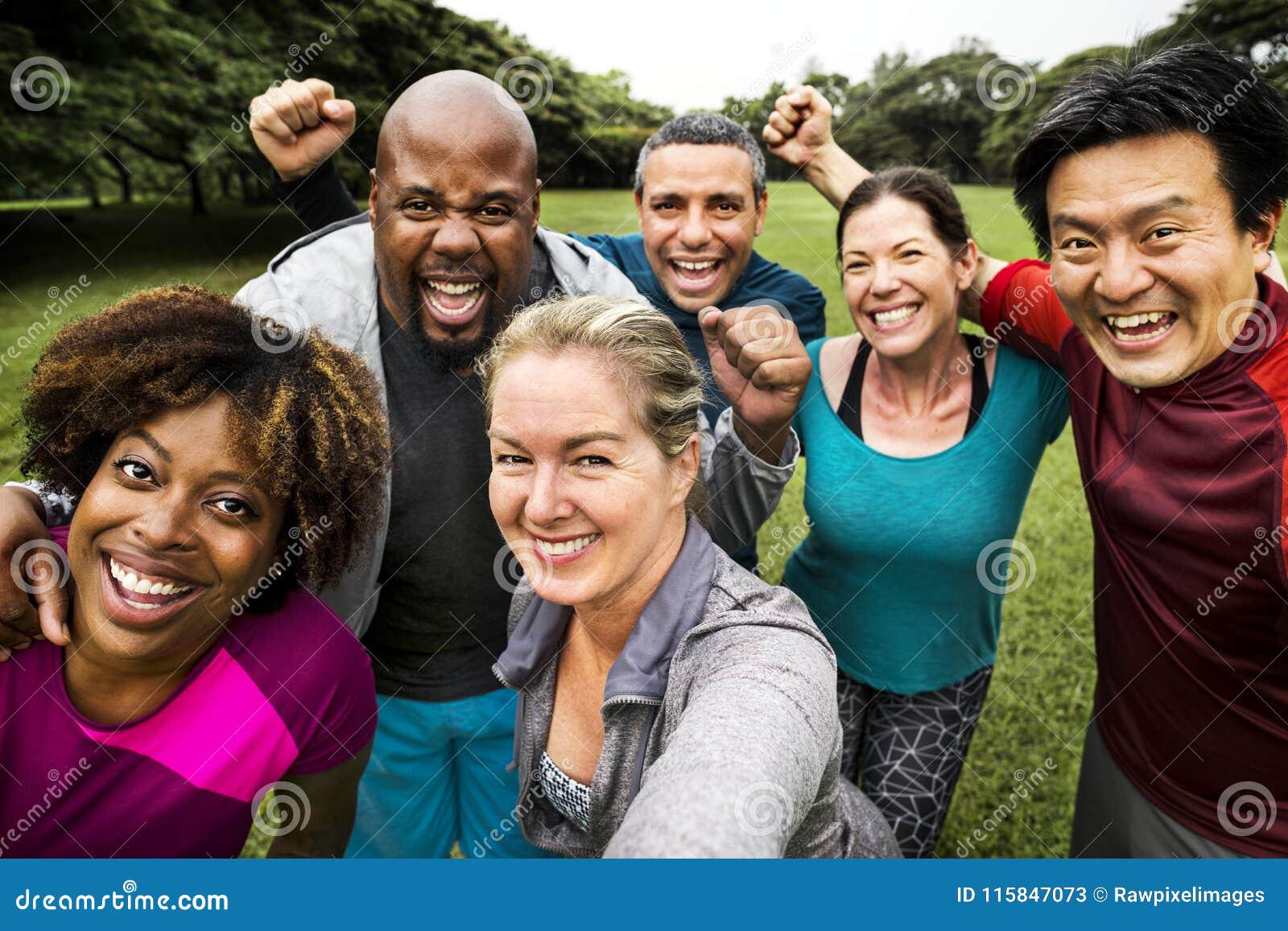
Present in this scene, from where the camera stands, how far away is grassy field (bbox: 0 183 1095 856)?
Answer: 14.2ft

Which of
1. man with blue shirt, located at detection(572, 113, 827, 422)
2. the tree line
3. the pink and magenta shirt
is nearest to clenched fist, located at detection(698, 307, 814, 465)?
man with blue shirt, located at detection(572, 113, 827, 422)

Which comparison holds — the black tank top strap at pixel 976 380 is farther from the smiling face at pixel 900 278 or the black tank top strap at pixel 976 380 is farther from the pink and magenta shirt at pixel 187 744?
the pink and magenta shirt at pixel 187 744

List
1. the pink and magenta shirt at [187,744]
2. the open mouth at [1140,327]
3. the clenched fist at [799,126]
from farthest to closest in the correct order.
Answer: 1. the clenched fist at [799,126]
2. the open mouth at [1140,327]
3. the pink and magenta shirt at [187,744]

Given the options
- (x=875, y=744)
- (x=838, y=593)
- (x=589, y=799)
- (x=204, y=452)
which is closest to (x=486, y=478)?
(x=204, y=452)

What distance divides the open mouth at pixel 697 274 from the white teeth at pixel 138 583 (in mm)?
2267

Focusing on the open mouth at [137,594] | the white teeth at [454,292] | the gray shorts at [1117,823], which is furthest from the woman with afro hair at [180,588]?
the gray shorts at [1117,823]

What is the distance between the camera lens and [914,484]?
305 cm

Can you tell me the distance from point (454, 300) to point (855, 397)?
4.99 ft

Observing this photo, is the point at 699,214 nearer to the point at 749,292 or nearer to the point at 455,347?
the point at 749,292

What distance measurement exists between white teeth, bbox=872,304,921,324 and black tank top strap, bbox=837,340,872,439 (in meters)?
0.19

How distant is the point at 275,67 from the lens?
9805 mm

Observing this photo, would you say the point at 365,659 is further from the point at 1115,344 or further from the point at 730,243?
the point at 1115,344

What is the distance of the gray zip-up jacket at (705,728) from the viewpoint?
1517 millimetres

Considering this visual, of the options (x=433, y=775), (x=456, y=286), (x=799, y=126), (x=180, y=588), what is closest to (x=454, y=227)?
(x=456, y=286)
